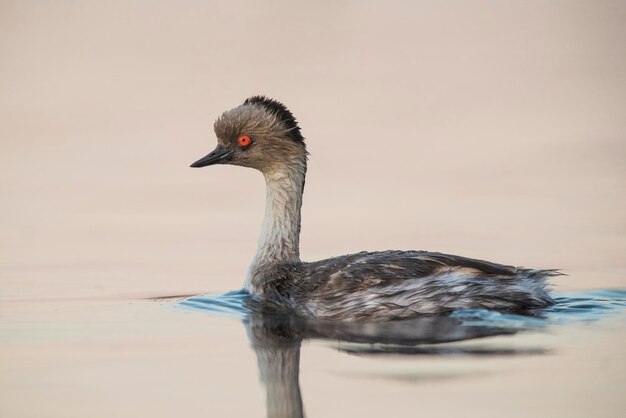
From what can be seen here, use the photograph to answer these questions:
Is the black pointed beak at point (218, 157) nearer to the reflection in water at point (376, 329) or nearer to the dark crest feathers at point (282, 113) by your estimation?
the dark crest feathers at point (282, 113)

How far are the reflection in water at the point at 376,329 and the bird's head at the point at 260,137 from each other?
1136 mm

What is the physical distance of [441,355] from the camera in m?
6.93

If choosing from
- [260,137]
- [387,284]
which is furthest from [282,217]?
[387,284]

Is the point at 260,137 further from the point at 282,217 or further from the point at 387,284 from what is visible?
the point at 387,284

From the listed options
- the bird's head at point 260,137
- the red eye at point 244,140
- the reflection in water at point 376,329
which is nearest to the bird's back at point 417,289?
the reflection in water at point 376,329

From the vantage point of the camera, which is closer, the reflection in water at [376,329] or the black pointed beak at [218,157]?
the reflection in water at [376,329]

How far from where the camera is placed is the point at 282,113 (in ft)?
31.6

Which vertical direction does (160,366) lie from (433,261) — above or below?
below

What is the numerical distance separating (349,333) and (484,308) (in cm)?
102

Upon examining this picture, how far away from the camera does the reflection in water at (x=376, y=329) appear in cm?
693

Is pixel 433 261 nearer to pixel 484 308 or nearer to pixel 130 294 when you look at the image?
pixel 484 308

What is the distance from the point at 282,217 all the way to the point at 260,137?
64 centimetres

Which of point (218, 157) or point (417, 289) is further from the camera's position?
point (218, 157)

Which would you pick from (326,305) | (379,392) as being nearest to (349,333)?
(326,305)
